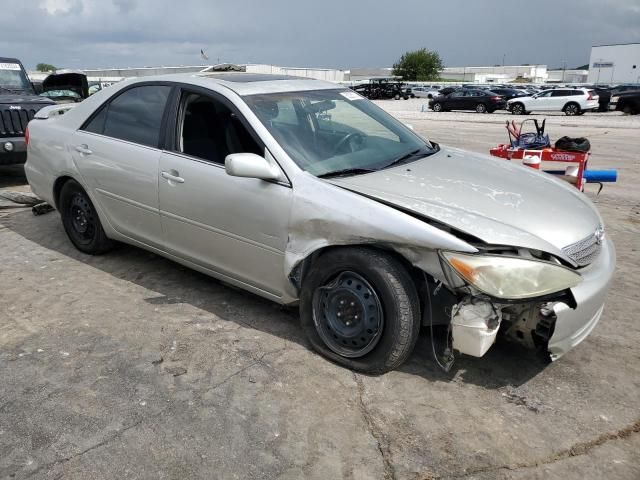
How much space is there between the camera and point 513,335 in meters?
2.99

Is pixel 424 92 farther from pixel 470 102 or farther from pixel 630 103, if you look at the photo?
pixel 630 103

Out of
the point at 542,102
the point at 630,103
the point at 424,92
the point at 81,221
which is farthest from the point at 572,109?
the point at 81,221

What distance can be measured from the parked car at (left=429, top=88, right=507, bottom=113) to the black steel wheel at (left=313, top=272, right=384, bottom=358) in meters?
31.9

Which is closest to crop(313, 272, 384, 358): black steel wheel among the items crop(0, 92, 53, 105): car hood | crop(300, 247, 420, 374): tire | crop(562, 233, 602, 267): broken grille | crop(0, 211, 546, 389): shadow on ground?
crop(300, 247, 420, 374): tire

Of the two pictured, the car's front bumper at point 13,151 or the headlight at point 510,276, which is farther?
the car's front bumper at point 13,151

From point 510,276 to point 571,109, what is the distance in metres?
29.6

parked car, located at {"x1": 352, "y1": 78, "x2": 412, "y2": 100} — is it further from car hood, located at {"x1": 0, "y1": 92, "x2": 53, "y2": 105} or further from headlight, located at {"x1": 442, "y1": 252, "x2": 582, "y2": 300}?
headlight, located at {"x1": 442, "y1": 252, "x2": 582, "y2": 300}

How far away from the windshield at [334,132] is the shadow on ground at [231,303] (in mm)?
1175

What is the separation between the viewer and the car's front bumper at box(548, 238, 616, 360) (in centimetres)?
282

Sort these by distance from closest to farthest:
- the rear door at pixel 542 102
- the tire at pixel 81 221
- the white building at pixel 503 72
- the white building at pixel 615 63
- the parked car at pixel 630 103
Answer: the tire at pixel 81 221 → the parked car at pixel 630 103 → the rear door at pixel 542 102 → the white building at pixel 615 63 → the white building at pixel 503 72

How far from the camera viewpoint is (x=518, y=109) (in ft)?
100

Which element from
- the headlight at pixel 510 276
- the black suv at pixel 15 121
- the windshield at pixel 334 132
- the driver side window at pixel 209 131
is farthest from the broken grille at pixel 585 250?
the black suv at pixel 15 121

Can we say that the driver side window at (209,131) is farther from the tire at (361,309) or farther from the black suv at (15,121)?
the black suv at (15,121)

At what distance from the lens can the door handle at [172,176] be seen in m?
3.86
